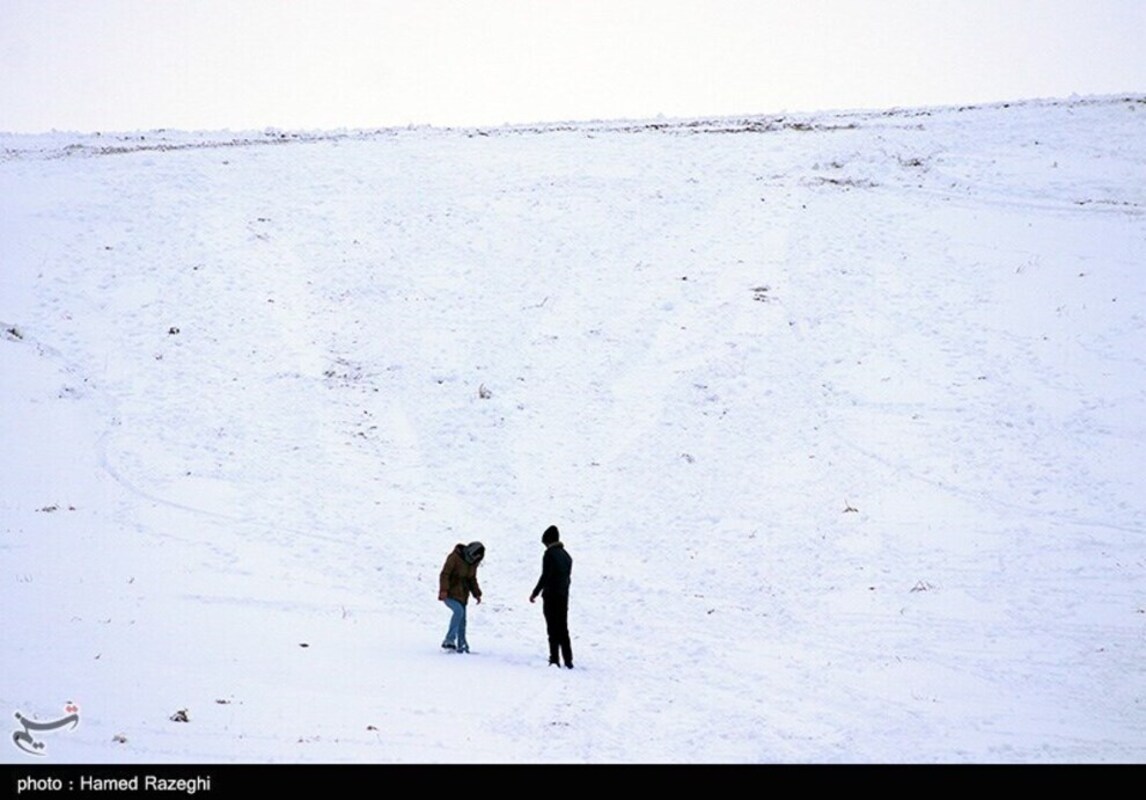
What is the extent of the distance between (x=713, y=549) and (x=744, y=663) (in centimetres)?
463

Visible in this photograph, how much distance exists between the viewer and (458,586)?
14125 mm

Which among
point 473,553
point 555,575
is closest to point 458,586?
point 473,553

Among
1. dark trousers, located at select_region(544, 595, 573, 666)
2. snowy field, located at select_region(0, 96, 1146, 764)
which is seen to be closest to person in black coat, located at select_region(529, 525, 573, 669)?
dark trousers, located at select_region(544, 595, 573, 666)

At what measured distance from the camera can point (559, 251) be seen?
2972 cm

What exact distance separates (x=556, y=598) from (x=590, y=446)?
8.44 metres

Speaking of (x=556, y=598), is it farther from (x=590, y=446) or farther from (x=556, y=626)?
(x=590, y=446)

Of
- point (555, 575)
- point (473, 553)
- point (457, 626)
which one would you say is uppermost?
point (473, 553)

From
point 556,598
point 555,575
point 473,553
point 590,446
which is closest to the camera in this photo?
point 556,598

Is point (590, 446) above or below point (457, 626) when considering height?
above

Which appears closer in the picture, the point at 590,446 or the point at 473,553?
the point at 473,553

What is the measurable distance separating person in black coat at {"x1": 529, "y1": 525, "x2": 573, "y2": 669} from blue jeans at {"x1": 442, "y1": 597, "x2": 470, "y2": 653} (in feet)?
3.66

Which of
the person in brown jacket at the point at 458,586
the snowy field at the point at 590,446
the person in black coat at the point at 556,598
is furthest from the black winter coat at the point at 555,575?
the snowy field at the point at 590,446

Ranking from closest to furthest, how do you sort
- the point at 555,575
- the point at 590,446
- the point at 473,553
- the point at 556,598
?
the point at 556,598 < the point at 555,575 < the point at 473,553 < the point at 590,446
